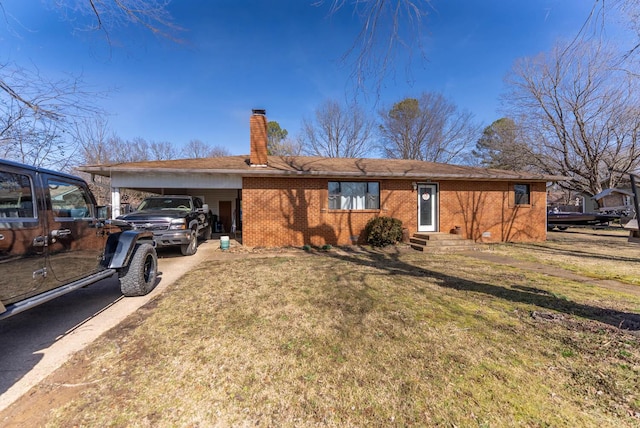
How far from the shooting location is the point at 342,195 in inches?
414

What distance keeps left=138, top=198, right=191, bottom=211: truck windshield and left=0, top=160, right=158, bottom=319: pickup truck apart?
4440mm

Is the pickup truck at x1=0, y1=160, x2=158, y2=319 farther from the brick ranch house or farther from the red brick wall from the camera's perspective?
the red brick wall

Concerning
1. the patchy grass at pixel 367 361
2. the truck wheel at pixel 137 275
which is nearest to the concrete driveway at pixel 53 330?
the truck wheel at pixel 137 275

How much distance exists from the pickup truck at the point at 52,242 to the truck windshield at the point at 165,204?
14.6 feet

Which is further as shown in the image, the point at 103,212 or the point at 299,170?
the point at 299,170

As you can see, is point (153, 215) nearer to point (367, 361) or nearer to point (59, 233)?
point (59, 233)

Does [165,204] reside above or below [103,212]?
above

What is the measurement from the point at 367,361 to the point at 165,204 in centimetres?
849

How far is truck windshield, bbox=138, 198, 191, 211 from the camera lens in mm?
8773

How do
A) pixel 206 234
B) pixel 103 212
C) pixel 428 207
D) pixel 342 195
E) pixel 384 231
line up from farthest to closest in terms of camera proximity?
pixel 206 234 < pixel 428 207 < pixel 342 195 < pixel 384 231 < pixel 103 212

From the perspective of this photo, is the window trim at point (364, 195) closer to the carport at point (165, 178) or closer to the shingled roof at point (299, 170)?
the shingled roof at point (299, 170)

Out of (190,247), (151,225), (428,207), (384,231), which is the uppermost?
(428,207)

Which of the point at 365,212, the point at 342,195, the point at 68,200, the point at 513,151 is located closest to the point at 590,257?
the point at 365,212

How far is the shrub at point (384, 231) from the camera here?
9750 mm
